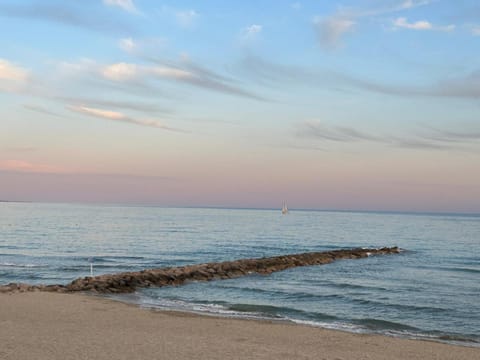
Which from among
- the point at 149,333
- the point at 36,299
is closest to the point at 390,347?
the point at 149,333

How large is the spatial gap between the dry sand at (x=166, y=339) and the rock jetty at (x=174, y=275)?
5038 millimetres

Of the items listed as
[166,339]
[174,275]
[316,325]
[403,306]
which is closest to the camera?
[166,339]

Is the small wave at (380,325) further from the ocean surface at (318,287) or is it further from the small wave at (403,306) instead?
the small wave at (403,306)

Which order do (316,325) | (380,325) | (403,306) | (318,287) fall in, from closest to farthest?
(316,325)
(380,325)
(403,306)
(318,287)

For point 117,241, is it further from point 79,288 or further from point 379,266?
point 79,288

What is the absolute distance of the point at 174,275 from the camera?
25484mm

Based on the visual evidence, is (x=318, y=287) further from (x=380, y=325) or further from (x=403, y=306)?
(x=380, y=325)

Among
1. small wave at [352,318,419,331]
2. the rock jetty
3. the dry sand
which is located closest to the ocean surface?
small wave at [352,318,419,331]

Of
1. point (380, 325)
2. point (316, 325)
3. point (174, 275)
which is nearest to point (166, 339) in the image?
point (316, 325)

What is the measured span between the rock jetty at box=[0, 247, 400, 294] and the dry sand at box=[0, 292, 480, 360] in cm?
504

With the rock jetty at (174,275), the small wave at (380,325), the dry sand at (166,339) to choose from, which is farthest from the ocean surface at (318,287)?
the dry sand at (166,339)

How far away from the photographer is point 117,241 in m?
50.9

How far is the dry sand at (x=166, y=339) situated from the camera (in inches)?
390

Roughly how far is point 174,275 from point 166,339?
14.3 meters
